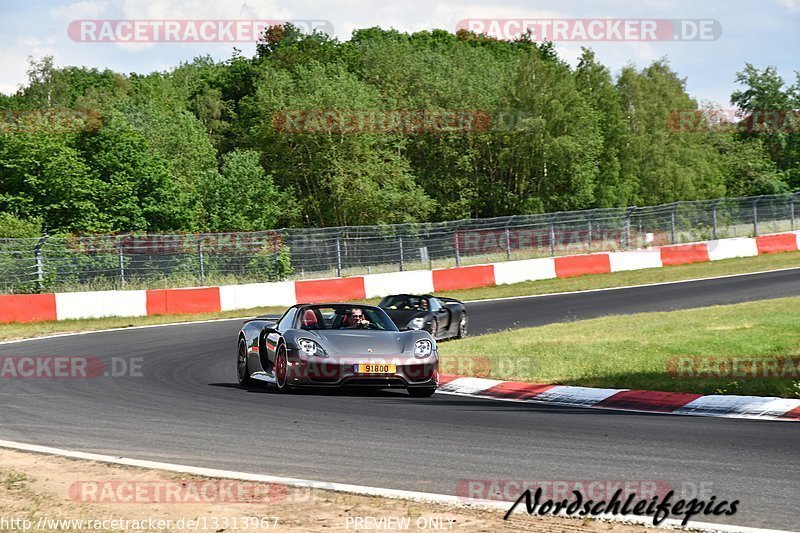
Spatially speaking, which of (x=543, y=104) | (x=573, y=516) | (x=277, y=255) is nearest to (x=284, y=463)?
(x=573, y=516)

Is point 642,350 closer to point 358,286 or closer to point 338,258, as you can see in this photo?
point 358,286

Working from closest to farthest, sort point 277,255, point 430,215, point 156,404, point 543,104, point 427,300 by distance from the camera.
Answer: point 156,404
point 427,300
point 277,255
point 543,104
point 430,215

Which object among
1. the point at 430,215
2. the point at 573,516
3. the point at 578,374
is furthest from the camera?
the point at 430,215

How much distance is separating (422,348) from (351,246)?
19.9 meters

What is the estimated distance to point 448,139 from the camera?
210 ft

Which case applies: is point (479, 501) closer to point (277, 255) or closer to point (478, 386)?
point (478, 386)

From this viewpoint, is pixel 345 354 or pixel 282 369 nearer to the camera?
pixel 345 354

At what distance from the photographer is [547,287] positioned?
32.4 meters

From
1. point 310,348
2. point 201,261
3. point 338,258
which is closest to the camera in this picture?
point 310,348

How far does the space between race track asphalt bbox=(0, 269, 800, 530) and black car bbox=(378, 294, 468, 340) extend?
191 inches

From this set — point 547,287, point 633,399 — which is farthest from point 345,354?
point 547,287

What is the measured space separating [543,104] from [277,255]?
3217 cm

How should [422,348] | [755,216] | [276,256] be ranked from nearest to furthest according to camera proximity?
[422,348], [276,256], [755,216]

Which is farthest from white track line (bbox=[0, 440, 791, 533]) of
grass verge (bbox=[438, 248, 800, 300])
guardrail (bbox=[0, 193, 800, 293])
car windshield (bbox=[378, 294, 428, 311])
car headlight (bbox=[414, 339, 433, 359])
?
grass verge (bbox=[438, 248, 800, 300])
